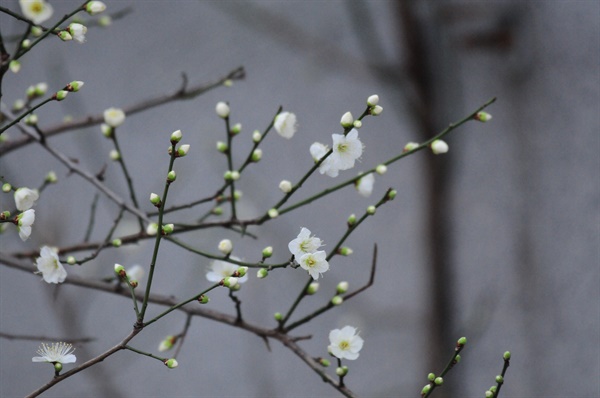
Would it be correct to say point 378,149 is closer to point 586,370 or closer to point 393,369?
point 393,369

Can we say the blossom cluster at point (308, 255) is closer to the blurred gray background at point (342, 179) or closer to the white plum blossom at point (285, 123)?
the white plum blossom at point (285, 123)

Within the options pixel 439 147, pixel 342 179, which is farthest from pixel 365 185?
pixel 342 179

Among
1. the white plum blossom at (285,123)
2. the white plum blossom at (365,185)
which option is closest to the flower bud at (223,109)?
the white plum blossom at (285,123)

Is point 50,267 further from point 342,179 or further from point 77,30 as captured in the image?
point 342,179

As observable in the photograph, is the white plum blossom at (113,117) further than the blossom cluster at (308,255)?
Yes

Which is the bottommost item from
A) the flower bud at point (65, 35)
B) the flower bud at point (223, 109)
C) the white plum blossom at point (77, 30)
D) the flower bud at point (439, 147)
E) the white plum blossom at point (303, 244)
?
the white plum blossom at point (303, 244)

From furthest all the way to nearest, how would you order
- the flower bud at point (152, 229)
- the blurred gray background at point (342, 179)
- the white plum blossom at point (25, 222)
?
the blurred gray background at point (342, 179), the flower bud at point (152, 229), the white plum blossom at point (25, 222)

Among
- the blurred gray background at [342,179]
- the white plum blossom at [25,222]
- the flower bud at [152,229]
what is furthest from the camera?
the blurred gray background at [342,179]

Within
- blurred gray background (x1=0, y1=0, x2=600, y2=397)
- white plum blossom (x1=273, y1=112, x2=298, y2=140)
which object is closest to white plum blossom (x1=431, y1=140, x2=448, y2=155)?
white plum blossom (x1=273, y1=112, x2=298, y2=140)

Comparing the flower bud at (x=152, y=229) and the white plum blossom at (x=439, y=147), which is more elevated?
the white plum blossom at (x=439, y=147)
